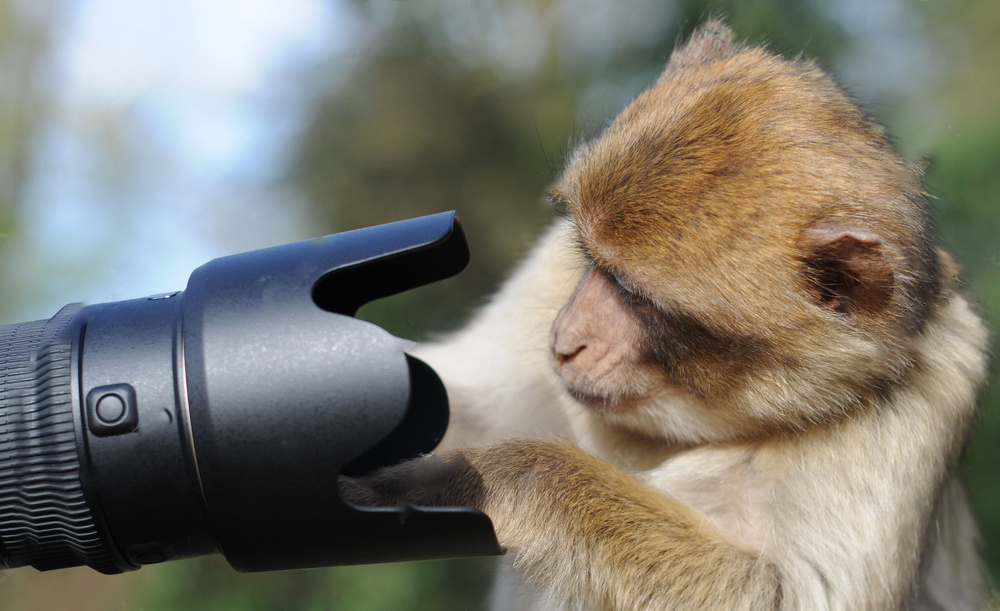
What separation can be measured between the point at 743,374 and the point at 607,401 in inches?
12.1

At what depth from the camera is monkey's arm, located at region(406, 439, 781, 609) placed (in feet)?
5.07

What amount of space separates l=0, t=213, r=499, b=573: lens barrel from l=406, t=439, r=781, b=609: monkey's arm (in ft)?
0.73

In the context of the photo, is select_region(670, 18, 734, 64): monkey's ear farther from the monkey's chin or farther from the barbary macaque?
the monkey's chin

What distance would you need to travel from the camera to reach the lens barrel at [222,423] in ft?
3.83

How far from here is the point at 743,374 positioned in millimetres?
1660

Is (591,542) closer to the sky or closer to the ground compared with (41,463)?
Result: closer to the ground

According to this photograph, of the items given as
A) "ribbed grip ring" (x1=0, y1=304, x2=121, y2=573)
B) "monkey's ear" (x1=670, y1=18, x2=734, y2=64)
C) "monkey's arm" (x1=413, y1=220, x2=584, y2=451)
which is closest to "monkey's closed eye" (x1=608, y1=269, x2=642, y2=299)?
"monkey's arm" (x1=413, y1=220, x2=584, y2=451)

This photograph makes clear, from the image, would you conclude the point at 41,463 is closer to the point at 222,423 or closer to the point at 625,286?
the point at 222,423

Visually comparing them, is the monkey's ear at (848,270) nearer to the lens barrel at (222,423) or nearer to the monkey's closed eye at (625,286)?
the monkey's closed eye at (625,286)

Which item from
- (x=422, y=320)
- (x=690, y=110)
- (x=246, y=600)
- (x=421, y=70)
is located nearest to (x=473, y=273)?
(x=422, y=320)

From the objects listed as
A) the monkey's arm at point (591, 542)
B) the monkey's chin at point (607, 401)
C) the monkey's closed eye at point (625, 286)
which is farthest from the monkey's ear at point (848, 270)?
the monkey's arm at point (591, 542)

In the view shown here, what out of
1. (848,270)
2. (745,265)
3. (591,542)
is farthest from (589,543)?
(848,270)

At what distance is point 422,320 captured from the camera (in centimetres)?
488

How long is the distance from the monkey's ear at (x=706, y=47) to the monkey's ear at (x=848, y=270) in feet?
2.51
